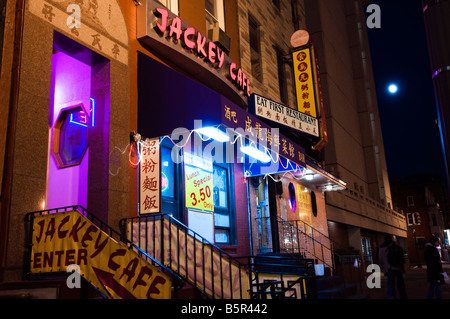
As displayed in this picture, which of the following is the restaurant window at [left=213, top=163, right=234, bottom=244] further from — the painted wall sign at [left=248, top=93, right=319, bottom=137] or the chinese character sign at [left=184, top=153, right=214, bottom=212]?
the painted wall sign at [left=248, top=93, right=319, bottom=137]

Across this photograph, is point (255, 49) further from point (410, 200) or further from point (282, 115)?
point (410, 200)

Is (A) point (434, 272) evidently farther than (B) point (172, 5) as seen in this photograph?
No

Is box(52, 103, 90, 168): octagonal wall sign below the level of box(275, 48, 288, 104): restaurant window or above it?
below

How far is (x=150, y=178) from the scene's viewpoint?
8.20 metres

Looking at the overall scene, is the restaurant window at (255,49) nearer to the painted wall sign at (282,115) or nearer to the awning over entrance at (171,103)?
the painted wall sign at (282,115)

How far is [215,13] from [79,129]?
7548 millimetres

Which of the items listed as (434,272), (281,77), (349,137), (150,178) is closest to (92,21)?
(150,178)

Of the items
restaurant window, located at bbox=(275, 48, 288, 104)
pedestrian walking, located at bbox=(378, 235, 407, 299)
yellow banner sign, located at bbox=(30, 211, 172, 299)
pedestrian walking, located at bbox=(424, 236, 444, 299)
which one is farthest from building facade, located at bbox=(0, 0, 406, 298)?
pedestrian walking, located at bbox=(424, 236, 444, 299)

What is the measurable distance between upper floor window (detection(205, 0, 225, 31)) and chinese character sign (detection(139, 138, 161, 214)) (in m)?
7.09

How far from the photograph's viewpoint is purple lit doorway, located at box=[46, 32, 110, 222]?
831 cm
